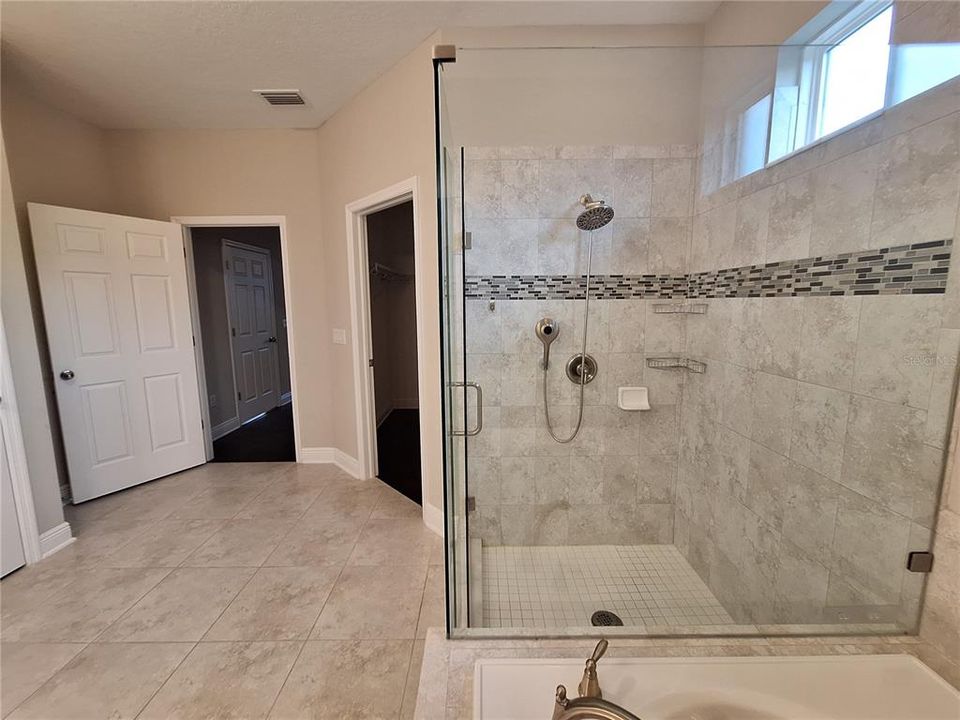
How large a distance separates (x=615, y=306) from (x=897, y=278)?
1.03 metres

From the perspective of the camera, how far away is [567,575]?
1941 millimetres

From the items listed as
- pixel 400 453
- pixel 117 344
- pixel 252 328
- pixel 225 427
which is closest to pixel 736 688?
pixel 400 453

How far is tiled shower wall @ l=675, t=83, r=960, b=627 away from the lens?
3.64 ft

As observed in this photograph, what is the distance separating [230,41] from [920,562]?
11.7 feet

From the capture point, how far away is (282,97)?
8.30 ft

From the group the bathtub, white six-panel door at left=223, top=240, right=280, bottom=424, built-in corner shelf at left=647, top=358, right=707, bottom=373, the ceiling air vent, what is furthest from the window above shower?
white six-panel door at left=223, top=240, right=280, bottom=424

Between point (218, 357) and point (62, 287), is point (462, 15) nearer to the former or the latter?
point (62, 287)

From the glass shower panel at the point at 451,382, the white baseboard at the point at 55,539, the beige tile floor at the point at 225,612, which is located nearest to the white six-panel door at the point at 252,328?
the beige tile floor at the point at 225,612

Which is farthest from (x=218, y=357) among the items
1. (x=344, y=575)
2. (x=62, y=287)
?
(x=344, y=575)

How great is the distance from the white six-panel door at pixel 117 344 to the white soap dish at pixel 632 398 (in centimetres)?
330

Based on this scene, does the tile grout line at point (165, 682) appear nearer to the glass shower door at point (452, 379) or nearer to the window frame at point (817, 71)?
the glass shower door at point (452, 379)

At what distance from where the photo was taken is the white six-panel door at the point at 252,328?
13.9 feet

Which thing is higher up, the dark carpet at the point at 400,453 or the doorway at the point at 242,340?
the doorway at the point at 242,340

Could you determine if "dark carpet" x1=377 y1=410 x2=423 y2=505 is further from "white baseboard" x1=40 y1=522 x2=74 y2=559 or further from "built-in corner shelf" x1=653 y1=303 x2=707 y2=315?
"built-in corner shelf" x1=653 y1=303 x2=707 y2=315
